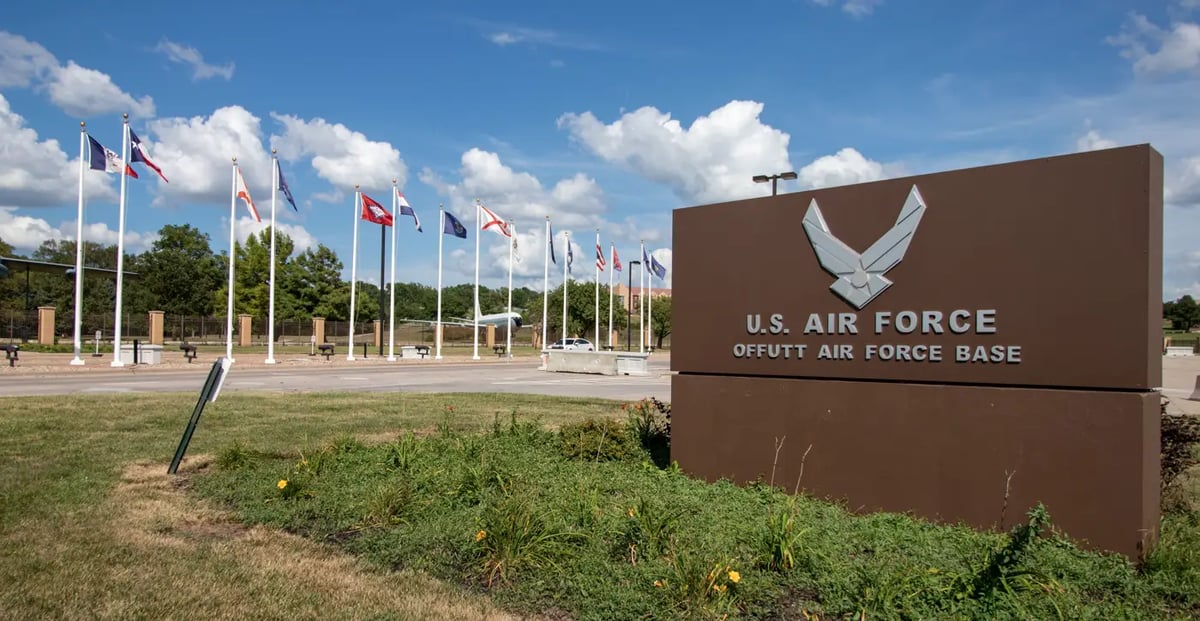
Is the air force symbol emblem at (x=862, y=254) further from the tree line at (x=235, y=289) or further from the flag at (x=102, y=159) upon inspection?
the tree line at (x=235, y=289)

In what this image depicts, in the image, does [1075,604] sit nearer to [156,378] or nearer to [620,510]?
[620,510]

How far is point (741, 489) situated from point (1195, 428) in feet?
11.8

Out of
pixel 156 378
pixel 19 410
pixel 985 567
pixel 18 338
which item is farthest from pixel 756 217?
pixel 18 338

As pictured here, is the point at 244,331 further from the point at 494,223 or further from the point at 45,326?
the point at 494,223

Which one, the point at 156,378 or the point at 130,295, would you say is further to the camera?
the point at 130,295

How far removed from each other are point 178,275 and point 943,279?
90.7 meters

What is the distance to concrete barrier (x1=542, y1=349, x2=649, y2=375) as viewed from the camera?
30.2m

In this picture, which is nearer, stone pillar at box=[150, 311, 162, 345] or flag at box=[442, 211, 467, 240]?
flag at box=[442, 211, 467, 240]

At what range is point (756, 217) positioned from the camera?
725 cm

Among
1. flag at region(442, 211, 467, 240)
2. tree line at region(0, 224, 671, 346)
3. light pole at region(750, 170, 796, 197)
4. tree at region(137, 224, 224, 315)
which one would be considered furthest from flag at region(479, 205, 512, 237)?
tree at region(137, 224, 224, 315)

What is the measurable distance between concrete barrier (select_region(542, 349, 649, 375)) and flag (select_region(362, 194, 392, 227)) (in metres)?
10.00

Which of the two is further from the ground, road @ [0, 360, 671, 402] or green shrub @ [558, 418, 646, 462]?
green shrub @ [558, 418, 646, 462]

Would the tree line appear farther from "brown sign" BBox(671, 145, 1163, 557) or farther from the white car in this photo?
"brown sign" BBox(671, 145, 1163, 557)

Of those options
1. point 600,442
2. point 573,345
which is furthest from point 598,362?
point 573,345
